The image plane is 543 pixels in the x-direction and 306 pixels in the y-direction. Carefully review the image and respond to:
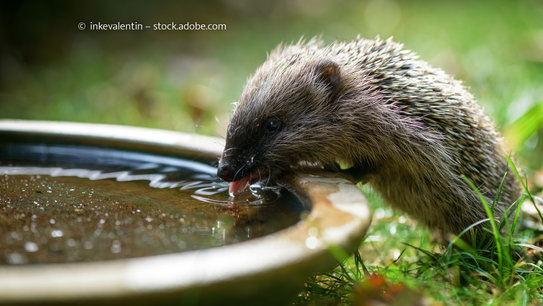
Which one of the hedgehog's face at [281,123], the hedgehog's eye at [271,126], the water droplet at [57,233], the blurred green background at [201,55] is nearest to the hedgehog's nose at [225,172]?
the hedgehog's face at [281,123]

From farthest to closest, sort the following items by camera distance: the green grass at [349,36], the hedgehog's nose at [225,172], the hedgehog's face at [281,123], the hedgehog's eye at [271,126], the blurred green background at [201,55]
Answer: the blurred green background at [201,55]
the hedgehog's eye at [271,126]
the hedgehog's face at [281,123]
the hedgehog's nose at [225,172]
the green grass at [349,36]

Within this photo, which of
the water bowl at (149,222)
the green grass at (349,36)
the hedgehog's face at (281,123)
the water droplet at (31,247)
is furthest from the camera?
the hedgehog's face at (281,123)

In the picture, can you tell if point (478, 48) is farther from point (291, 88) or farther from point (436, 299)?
point (436, 299)

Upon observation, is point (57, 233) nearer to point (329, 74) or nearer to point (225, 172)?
point (225, 172)

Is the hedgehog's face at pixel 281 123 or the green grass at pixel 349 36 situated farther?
the hedgehog's face at pixel 281 123

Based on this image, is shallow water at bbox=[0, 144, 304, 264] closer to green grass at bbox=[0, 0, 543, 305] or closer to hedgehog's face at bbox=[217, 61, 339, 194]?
hedgehog's face at bbox=[217, 61, 339, 194]

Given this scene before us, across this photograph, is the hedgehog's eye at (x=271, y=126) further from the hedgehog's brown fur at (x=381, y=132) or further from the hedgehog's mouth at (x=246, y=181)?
the hedgehog's mouth at (x=246, y=181)

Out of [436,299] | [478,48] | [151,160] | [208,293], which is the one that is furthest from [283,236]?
[478,48]

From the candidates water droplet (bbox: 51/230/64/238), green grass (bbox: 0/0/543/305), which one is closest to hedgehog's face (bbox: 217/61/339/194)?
green grass (bbox: 0/0/543/305)

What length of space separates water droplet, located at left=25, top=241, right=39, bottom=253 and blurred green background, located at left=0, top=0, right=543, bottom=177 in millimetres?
1987

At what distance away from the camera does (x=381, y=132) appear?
3.20 m

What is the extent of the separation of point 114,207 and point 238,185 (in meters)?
0.78

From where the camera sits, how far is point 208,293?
5.38 feet

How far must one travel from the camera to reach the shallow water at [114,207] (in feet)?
6.70
